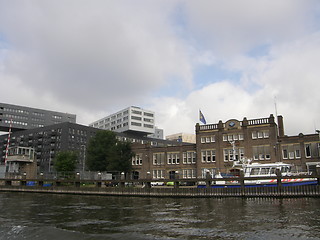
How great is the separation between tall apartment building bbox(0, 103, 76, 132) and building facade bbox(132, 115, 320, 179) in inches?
3587

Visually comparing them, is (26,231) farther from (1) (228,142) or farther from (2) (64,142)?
(2) (64,142)

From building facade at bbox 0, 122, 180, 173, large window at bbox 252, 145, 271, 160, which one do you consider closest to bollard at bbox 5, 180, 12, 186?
large window at bbox 252, 145, 271, 160

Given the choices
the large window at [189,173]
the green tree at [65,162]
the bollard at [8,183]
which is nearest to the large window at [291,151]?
the large window at [189,173]

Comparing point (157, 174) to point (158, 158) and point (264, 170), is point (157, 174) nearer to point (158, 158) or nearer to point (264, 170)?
point (158, 158)

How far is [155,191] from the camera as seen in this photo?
140ft

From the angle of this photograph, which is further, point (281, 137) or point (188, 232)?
point (281, 137)

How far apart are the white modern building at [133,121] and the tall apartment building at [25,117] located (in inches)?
1253

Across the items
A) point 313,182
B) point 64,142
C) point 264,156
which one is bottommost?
point 313,182

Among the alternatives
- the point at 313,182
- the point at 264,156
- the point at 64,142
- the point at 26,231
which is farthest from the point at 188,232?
the point at 64,142

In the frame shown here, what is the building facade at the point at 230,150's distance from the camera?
5291cm

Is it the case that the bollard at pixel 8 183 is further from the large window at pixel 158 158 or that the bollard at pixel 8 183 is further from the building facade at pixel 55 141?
the building facade at pixel 55 141

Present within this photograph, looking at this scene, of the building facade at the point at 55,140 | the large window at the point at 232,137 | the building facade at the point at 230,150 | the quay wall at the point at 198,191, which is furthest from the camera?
the building facade at the point at 55,140

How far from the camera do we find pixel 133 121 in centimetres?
14312

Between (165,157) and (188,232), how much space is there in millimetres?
53302
